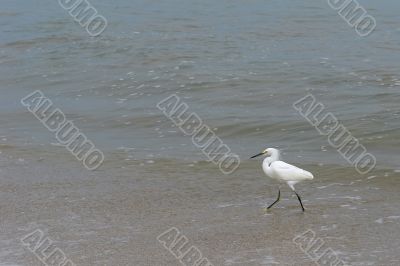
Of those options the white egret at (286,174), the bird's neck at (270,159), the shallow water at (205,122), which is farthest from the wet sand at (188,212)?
the bird's neck at (270,159)

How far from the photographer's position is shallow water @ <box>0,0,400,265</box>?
823 centimetres

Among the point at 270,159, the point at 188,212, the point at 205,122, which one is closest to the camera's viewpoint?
the point at 188,212

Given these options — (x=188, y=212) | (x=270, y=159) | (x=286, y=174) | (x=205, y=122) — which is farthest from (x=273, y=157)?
(x=205, y=122)

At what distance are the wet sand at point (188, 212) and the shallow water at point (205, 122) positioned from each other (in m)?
0.02

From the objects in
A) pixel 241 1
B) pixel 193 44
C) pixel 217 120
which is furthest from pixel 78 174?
pixel 241 1

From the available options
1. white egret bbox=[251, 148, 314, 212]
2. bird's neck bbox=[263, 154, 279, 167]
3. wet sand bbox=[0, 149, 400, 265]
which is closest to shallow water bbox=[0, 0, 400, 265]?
wet sand bbox=[0, 149, 400, 265]

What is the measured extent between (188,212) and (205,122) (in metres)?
4.60

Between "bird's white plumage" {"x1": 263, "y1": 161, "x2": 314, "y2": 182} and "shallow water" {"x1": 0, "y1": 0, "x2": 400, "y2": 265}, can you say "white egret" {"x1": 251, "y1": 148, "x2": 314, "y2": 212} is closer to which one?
"bird's white plumage" {"x1": 263, "y1": 161, "x2": 314, "y2": 182}

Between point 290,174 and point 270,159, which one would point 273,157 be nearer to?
point 270,159

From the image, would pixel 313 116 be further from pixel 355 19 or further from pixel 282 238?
pixel 355 19

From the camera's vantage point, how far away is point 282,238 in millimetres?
8078

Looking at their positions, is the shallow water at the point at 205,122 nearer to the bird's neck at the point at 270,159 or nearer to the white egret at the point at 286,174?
the white egret at the point at 286,174

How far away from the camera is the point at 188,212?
898cm

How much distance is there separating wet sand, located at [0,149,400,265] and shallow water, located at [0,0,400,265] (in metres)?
0.02
